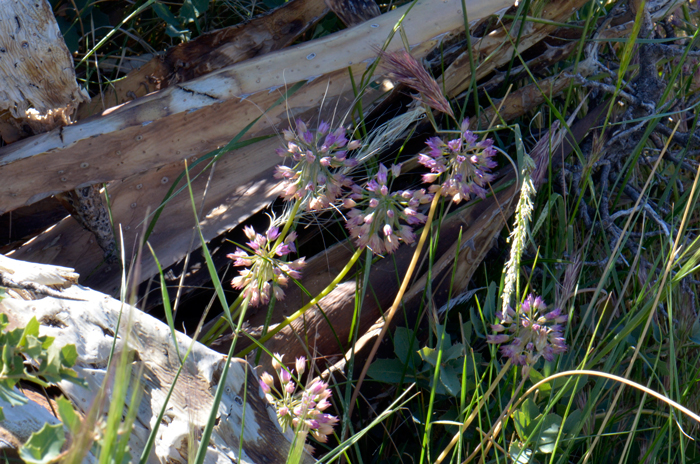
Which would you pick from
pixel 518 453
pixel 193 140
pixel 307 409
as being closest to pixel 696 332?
pixel 518 453

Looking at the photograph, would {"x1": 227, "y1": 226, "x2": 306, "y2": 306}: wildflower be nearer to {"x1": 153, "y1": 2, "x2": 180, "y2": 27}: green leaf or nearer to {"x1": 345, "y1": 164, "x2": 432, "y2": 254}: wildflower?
{"x1": 345, "y1": 164, "x2": 432, "y2": 254}: wildflower

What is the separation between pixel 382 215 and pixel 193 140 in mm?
897

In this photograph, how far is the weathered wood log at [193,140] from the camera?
1.66 meters

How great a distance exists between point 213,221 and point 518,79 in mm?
1415

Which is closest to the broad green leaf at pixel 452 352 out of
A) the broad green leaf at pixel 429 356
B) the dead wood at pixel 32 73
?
the broad green leaf at pixel 429 356

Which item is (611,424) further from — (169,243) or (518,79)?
(169,243)

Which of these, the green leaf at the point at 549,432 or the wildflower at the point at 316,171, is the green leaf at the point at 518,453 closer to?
the green leaf at the point at 549,432

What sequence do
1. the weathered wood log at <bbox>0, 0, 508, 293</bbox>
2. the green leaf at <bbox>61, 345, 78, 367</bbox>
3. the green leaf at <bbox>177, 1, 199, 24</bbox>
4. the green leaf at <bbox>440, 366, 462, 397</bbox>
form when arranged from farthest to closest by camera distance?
the green leaf at <bbox>177, 1, 199, 24</bbox> → the weathered wood log at <bbox>0, 0, 508, 293</bbox> → the green leaf at <bbox>440, 366, 462, 397</bbox> → the green leaf at <bbox>61, 345, 78, 367</bbox>

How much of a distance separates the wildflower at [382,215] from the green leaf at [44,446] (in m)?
0.77

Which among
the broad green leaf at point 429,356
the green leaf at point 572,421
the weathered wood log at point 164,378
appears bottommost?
the green leaf at point 572,421

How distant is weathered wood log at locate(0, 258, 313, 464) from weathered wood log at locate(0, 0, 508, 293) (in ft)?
1.75

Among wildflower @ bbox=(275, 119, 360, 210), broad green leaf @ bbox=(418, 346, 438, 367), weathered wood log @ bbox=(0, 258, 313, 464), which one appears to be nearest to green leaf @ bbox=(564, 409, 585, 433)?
broad green leaf @ bbox=(418, 346, 438, 367)

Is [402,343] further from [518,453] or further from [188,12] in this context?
[188,12]

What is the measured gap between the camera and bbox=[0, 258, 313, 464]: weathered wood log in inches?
44.5
